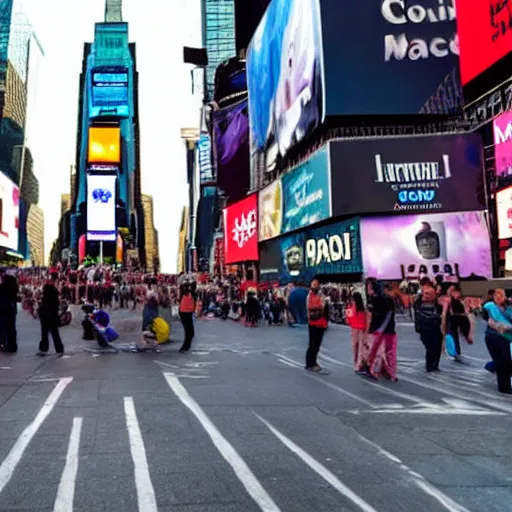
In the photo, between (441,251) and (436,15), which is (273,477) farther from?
(436,15)

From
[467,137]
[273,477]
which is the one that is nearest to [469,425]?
[273,477]

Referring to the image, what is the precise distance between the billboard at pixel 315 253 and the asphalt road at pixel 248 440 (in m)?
26.6

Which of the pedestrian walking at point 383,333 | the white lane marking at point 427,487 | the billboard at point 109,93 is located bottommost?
the white lane marking at point 427,487

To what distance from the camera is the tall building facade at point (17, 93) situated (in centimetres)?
12975

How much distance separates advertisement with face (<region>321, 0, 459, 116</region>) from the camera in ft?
130

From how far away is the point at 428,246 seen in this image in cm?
3569

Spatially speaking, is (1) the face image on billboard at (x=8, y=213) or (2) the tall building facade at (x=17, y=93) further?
(2) the tall building facade at (x=17, y=93)

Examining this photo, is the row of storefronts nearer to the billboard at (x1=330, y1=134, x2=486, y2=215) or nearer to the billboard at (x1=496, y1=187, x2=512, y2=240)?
the billboard at (x1=330, y1=134, x2=486, y2=215)

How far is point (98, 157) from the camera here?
12269 centimetres

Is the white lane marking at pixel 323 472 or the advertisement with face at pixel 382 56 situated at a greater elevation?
the advertisement with face at pixel 382 56

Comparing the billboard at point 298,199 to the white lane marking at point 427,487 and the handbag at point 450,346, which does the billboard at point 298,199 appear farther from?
the white lane marking at point 427,487

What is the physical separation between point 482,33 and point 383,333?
2916 centimetres

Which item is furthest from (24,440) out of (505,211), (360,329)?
(505,211)

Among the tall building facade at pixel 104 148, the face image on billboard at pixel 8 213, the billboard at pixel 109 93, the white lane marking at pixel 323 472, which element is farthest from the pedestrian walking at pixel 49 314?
the billboard at pixel 109 93
